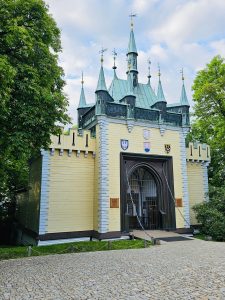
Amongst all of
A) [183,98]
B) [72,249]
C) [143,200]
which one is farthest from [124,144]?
[72,249]

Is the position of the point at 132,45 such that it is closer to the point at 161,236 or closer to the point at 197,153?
the point at 197,153

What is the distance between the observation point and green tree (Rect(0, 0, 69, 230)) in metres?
10.9

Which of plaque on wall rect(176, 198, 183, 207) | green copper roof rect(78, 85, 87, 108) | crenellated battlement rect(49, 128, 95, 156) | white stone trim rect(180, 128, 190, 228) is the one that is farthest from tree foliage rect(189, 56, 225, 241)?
green copper roof rect(78, 85, 87, 108)

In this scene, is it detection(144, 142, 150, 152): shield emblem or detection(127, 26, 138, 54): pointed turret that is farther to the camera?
detection(127, 26, 138, 54): pointed turret

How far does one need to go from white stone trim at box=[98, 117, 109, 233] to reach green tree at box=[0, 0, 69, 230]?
4.68 m

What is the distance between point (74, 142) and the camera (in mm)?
17625

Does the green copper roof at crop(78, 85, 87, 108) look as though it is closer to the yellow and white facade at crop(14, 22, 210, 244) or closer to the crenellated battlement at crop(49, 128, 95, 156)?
the yellow and white facade at crop(14, 22, 210, 244)

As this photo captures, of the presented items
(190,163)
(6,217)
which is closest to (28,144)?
(190,163)

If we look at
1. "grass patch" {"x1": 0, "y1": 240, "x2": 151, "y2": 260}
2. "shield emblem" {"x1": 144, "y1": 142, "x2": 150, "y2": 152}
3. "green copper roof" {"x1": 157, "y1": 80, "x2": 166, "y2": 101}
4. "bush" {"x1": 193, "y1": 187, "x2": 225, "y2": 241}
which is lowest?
"grass patch" {"x1": 0, "y1": 240, "x2": 151, "y2": 260}

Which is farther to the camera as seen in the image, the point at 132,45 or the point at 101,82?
the point at 132,45

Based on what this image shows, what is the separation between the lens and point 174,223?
724 inches

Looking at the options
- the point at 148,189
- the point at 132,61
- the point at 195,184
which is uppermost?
the point at 132,61

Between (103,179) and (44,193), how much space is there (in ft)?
12.6

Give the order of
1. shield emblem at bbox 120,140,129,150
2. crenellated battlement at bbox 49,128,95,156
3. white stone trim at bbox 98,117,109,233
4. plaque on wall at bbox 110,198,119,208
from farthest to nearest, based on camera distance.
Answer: shield emblem at bbox 120,140,129,150 < crenellated battlement at bbox 49,128,95,156 < plaque on wall at bbox 110,198,119,208 < white stone trim at bbox 98,117,109,233
